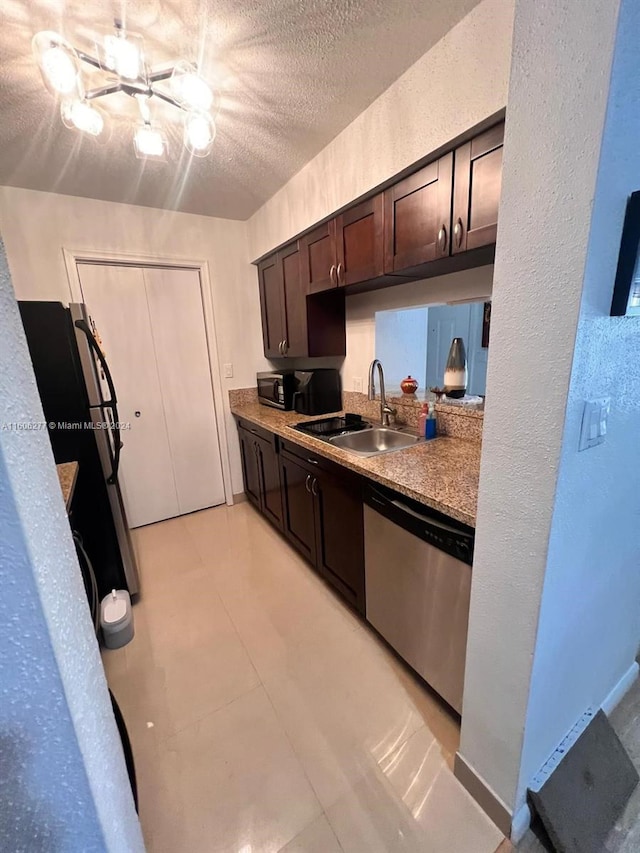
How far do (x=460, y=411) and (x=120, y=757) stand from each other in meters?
1.73

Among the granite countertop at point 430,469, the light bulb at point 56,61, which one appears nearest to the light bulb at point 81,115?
the light bulb at point 56,61

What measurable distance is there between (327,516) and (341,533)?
136 millimetres

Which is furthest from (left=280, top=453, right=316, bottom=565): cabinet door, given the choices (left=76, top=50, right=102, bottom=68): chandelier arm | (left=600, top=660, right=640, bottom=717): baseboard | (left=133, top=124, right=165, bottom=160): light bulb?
(left=76, top=50, right=102, bottom=68): chandelier arm

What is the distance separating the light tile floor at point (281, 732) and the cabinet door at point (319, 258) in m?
1.85

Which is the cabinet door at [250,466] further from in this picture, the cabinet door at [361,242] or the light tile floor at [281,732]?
the cabinet door at [361,242]

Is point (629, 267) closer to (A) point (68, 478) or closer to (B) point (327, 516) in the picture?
(B) point (327, 516)

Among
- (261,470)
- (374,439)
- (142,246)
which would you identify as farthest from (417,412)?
(142,246)

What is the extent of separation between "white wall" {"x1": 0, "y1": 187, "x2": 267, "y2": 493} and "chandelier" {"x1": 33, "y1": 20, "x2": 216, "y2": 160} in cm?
105

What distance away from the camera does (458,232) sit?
1312 mm

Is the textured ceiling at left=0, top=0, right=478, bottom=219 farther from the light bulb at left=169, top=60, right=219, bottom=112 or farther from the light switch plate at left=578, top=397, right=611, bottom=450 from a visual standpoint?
the light switch plate at left=578, top=397, right=611, bottom=450

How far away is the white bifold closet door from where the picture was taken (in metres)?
2.60

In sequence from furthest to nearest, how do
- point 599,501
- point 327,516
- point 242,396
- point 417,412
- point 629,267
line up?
point 242,396 < point 417,412 < point 327,516 < point 599,501 < point 629,267

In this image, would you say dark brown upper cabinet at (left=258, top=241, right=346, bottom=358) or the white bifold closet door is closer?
dark brown upper cabinet at (left=258, top=241, right=346, bottom=358)

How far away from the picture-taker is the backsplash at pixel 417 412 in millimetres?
1752
